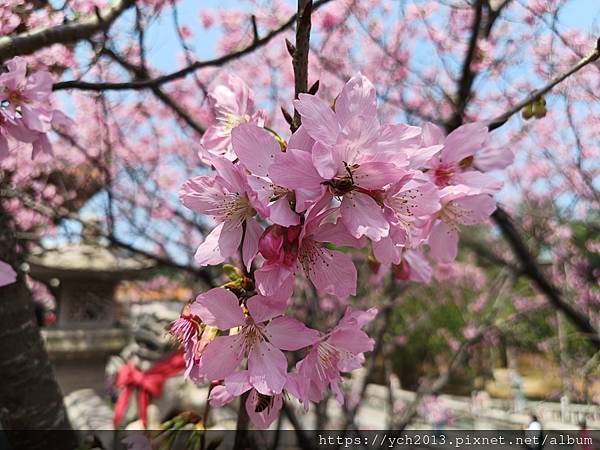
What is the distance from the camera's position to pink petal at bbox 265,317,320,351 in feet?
2.30

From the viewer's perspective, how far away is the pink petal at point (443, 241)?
927 mm

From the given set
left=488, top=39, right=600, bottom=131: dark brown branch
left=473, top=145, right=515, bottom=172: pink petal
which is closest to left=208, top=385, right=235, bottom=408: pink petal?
left=473, top=145, right=515, bottom=172: pink petal

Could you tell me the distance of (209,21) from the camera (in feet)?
15.9

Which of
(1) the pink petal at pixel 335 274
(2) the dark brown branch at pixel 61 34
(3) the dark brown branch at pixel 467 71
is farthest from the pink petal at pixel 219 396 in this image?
(3) the dark brown branch at pixel 467 71

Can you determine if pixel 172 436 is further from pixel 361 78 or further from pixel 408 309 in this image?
pixel 408 309

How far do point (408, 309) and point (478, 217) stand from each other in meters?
14.9

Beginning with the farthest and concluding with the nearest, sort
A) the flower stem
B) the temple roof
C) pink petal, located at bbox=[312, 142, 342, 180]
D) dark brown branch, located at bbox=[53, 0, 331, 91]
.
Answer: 1. the temple roof
2. dark brown branch, located at bbox=[53, 0, 331, 91]
3. the flower stem
4. pink petal, located at bbox=[312, 142, 342, 180]

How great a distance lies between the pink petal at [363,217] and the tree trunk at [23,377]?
3.44 ft

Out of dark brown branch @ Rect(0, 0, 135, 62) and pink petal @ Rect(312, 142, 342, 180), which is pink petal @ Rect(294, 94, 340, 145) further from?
dark brown branch @ Rect(0, 0, 135, 62)

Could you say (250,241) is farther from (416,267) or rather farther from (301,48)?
(416,267)

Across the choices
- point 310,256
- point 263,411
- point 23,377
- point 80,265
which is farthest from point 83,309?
point 310,256

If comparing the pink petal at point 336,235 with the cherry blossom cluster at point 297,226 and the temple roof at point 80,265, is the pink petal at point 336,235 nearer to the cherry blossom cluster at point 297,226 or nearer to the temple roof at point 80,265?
the cherry blossom cluster at point 297,226

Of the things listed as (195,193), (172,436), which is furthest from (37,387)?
(195,193)

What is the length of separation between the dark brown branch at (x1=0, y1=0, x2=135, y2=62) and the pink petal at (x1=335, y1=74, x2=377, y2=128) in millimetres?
1032
